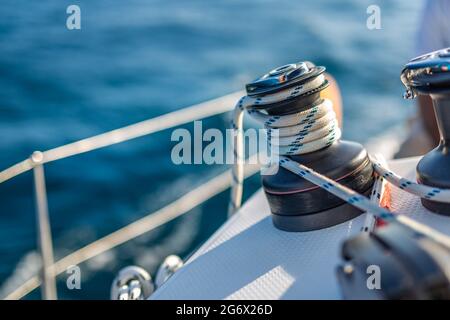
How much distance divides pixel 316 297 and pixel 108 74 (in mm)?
4850

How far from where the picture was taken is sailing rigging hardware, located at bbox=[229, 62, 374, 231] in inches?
39.8

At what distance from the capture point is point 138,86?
5.35 m

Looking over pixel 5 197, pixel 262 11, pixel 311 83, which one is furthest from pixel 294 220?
pixel 262 11

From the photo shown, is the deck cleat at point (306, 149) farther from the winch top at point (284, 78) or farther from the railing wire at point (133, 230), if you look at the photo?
the railing wire at point (133, 230)

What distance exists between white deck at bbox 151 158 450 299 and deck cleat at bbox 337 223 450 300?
180mm

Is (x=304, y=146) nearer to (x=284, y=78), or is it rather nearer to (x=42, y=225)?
(x=284, y=78)

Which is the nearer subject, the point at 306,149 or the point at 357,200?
the point at 357,200

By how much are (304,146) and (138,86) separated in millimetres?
4411

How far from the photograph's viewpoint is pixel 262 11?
7246 millimetres

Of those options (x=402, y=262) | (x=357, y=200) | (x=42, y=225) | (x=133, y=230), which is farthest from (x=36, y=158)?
(x=133, y=230)

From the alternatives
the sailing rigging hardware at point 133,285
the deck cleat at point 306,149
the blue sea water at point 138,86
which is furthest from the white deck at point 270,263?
the blue sea water at point 138,86

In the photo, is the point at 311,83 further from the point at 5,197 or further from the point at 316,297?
the point at 5,197

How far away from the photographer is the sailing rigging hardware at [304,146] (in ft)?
3.32
